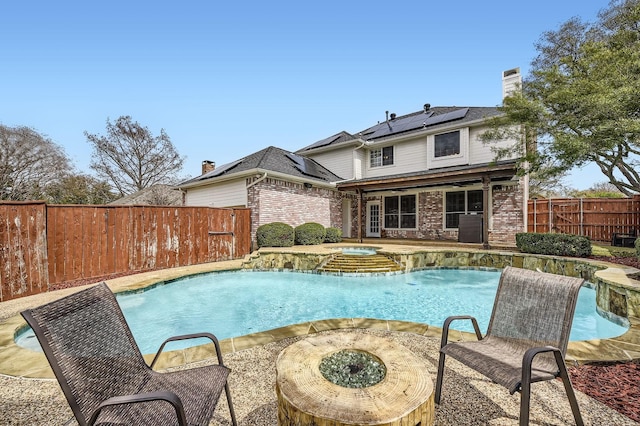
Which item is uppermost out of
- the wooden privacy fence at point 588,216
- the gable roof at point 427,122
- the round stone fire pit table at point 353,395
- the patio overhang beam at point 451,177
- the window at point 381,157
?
the gable roof at point 427,122

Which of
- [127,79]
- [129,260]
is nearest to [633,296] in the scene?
[129,260]

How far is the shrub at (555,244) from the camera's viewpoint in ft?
27.4

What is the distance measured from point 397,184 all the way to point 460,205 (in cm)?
344

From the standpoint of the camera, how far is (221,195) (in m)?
12.8

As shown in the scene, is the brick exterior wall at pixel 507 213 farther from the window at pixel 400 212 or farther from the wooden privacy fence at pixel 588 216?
the window at pixel 400 212

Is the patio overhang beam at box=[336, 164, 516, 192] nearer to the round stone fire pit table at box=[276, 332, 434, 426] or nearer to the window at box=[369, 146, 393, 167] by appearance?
the window at box=[369, 146, 393, 167]

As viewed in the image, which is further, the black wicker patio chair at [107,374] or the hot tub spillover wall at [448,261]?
the hot tub spillover wall at [448,261]

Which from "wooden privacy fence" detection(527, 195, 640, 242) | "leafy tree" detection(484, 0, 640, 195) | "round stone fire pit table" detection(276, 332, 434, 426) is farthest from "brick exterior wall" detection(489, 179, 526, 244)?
"round stone fire pit table" detection(276, 332, 434, 426)

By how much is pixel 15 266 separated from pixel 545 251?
14.1m

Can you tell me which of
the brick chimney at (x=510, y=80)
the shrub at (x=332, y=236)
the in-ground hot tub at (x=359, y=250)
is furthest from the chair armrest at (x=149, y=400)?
the brick chimney at (x=510, y=80)

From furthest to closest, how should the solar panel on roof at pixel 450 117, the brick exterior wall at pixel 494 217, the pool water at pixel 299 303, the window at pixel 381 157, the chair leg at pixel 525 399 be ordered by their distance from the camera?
the window at pixel 381 157 → the solar panel on roof at pixel 450 117 → the brick exterior wall at pixel 494 217 → the pool water at pixel 299 303 → the chair leg at pixel 525 399

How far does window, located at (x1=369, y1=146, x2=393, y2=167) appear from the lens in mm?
14992

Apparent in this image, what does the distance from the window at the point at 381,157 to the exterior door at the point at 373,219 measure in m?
2.23

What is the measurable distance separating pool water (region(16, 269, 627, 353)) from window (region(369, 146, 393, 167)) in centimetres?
808
